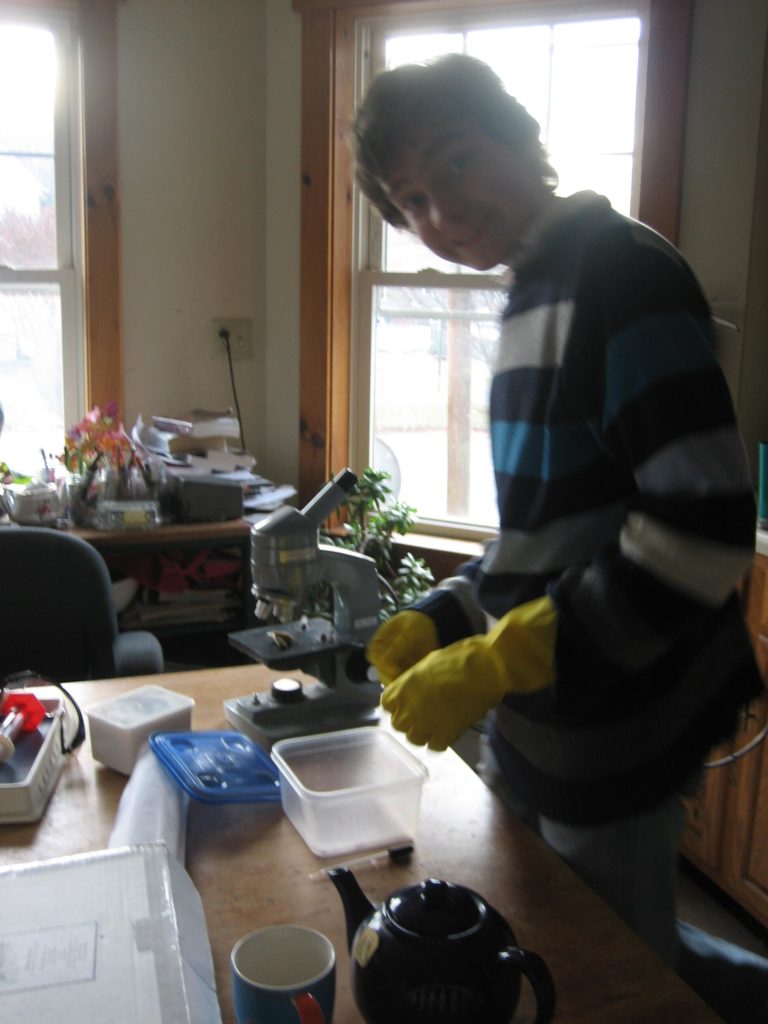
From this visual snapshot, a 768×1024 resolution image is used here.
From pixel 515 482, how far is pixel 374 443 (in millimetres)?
2015

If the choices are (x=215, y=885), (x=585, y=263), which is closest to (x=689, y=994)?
(x=215, y=885)

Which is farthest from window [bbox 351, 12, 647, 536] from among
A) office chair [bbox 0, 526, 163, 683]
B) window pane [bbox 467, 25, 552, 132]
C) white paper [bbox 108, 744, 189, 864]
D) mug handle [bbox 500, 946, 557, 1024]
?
mug handle [bbox 500, 946, 557, 1024]

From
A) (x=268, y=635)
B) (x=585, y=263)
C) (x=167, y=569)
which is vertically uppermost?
(x=585, y=263)

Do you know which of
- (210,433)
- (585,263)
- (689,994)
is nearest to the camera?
(689,994)

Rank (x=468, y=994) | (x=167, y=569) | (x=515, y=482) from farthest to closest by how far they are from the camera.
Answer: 1. (x=167, y=569)
2. (x=515, y=482)
3. (x=468, y=994)

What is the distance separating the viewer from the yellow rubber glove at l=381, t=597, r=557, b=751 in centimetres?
94

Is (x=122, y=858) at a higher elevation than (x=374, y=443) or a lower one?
lower

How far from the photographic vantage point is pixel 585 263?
39.0 inches

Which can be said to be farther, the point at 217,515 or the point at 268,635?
the point at 217,515

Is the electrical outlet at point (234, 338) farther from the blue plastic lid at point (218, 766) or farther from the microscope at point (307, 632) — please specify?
the blue plastic lid at point (218, 766)

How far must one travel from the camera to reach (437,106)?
43.9 inches

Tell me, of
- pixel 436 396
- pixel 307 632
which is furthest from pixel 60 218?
pixel 307 632

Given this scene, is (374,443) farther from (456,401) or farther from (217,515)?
(217,515)

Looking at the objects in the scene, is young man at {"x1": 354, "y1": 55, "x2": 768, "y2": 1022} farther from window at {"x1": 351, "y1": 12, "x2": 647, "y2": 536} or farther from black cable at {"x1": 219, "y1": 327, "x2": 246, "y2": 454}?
black cable at {"x1": 219, "y1": 327, "x2": 246, "y2": 454}
